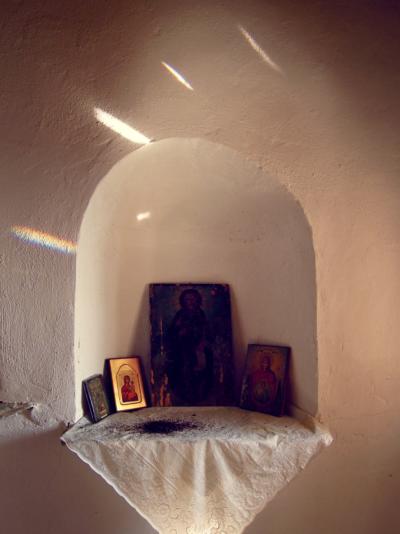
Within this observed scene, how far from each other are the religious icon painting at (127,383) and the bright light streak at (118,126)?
109cm

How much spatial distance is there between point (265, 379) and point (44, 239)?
1231mm

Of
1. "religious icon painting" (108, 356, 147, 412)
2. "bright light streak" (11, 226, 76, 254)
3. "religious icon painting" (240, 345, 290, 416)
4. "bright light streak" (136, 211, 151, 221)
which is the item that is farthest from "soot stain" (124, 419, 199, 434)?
"bright light streak" (136, 211, 151, 221)

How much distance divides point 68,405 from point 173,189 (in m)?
1.13

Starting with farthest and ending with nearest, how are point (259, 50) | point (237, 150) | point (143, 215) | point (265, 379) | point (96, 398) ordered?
point (143, 215) → point (265, 379) → point (96, 398) → point (237, 150) → point (259, 50)

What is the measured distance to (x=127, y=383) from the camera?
243 cm

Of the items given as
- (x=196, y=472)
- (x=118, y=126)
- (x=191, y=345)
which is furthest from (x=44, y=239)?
(x=196, y=472)

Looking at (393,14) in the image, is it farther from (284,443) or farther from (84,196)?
(284,443)

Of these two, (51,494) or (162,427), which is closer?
(51,494)

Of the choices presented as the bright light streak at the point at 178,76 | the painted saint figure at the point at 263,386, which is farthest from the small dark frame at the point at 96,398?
the bright light streak at the point at 178,76

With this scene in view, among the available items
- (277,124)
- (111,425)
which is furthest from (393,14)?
(111,425)

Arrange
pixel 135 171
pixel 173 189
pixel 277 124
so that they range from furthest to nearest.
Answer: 1. pixel 173 189
2. pixel 135 171
3. pixel 277 124

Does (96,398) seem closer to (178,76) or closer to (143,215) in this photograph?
(143,215)

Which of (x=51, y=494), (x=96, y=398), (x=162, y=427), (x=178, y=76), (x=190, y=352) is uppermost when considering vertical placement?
(x=178, y=76)

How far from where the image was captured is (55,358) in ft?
6.72
